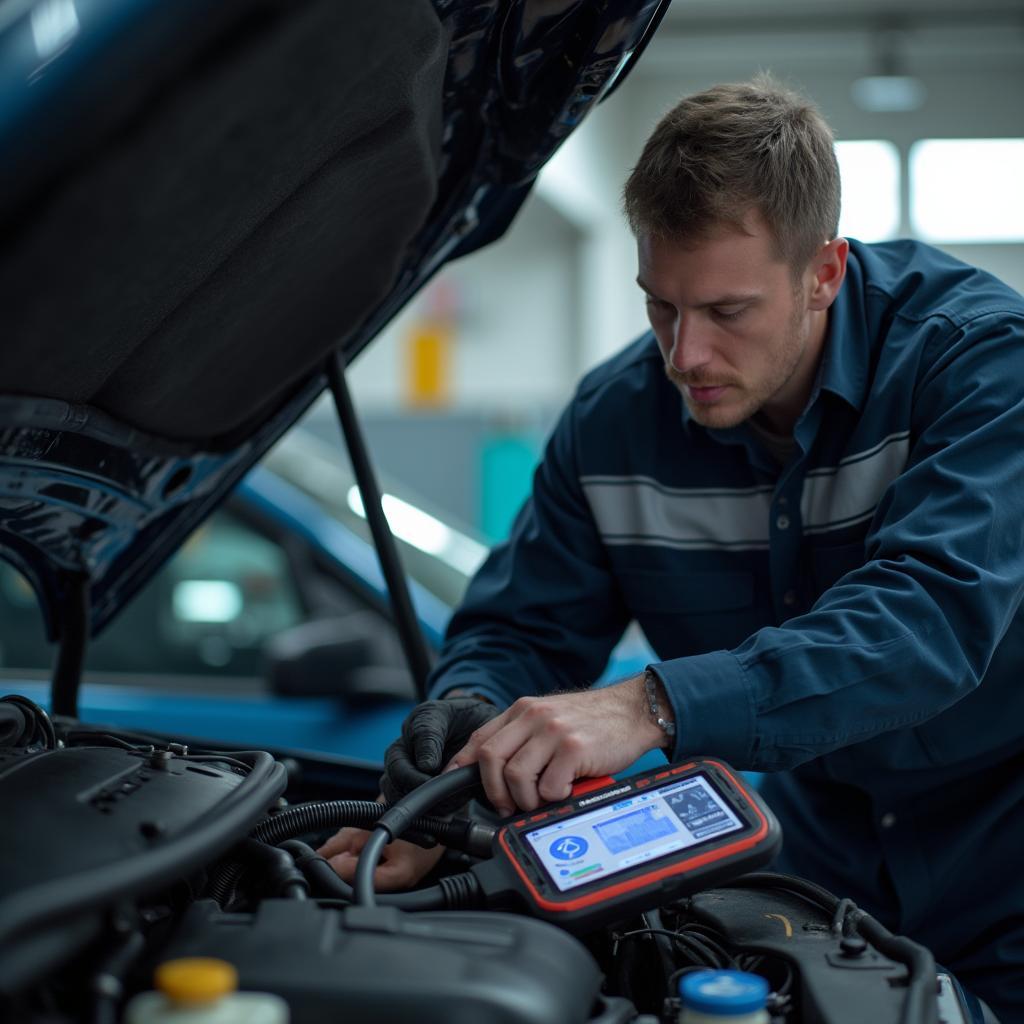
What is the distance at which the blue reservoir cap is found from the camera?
2.44 ft

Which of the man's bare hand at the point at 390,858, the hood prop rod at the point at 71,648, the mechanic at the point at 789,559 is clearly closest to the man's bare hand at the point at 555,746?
the mechanic at the point at 789,559

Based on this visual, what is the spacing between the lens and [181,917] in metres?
0.85

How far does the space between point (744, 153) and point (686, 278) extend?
149 mm

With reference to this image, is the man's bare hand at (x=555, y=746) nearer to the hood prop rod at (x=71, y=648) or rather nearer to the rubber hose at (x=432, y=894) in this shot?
the rubber hose at (x=432, y=894)

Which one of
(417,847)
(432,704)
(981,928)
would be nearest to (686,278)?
(432,704)

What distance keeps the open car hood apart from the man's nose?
25 centimetres

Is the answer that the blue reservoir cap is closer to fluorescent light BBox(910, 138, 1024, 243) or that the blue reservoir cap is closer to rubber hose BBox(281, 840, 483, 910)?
rubber hose BBox(281, 840, 483, 910)

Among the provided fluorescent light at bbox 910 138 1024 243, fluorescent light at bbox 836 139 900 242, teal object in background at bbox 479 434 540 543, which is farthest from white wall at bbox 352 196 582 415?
teal object in background at bbox 479 434 540 543

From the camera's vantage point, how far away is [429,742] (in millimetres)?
1138

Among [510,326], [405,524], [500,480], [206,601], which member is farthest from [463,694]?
[510,326]

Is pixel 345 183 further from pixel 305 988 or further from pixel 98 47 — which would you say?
pixel 305 988

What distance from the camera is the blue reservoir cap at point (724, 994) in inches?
29.3

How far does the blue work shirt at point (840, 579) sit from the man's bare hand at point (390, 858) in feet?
0.83

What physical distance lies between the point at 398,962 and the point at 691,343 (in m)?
0.83
